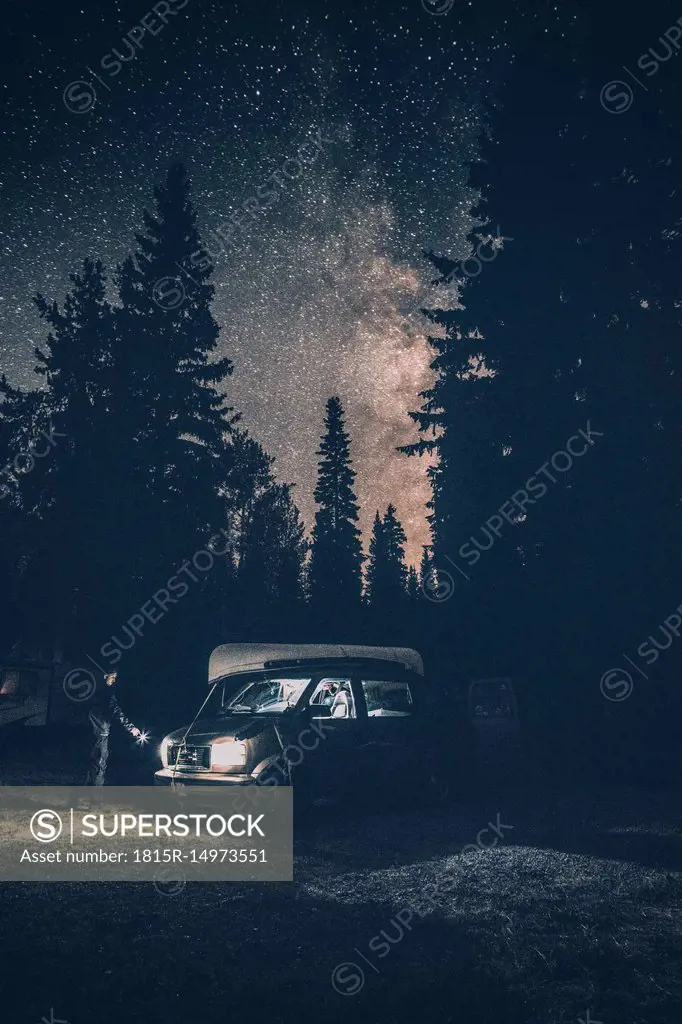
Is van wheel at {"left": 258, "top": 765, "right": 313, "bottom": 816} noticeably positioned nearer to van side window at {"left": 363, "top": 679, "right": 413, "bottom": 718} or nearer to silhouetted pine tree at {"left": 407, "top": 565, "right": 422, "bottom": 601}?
van side window at {"left": 363, "top": 679, "right": 413, "bottom": 718}

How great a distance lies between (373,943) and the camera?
407 centimetres

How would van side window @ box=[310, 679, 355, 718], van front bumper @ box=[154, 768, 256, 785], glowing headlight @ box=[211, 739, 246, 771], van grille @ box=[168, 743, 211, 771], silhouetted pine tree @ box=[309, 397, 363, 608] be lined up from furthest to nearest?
silhouetted pine tree @ box=[309, 397, 363, 608]
van side window @ box=[310, 679, 355, 718]
van grille @ box=[168, 743, 211, 771]
glowing headlight @ box=[211, 739, 246, 771]
van front bumper @ box=[154, 768, 256, 785]

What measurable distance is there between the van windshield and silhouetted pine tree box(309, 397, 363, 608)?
29782 millimetres

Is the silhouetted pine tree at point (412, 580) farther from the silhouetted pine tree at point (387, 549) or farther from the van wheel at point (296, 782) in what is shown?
the van wheel at point (296, 782)

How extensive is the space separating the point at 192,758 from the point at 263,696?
62.6 inches

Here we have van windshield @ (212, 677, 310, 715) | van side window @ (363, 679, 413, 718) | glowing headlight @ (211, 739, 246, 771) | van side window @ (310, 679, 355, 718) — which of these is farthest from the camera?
van side window @ (363, 679, 413, 718)

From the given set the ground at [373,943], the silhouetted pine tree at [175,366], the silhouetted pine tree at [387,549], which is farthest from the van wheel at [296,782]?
the silhouetted pine tree at [387,549]

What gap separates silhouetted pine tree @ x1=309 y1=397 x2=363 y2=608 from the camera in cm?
4069

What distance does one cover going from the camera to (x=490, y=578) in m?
14.0

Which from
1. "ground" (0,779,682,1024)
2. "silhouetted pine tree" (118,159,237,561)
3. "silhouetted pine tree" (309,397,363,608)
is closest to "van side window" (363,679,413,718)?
"ground" (0,779,682,1024)

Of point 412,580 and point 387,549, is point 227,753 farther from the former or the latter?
point 412,580

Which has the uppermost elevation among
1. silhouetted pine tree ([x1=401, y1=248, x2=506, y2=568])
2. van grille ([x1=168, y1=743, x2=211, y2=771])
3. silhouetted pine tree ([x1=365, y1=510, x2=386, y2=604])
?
silhouetted pine tree ([x1=365, y1=510, x2=386, y2=604])

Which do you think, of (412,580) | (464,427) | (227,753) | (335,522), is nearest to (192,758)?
(227,753)

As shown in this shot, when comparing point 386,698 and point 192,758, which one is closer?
point 192,758
